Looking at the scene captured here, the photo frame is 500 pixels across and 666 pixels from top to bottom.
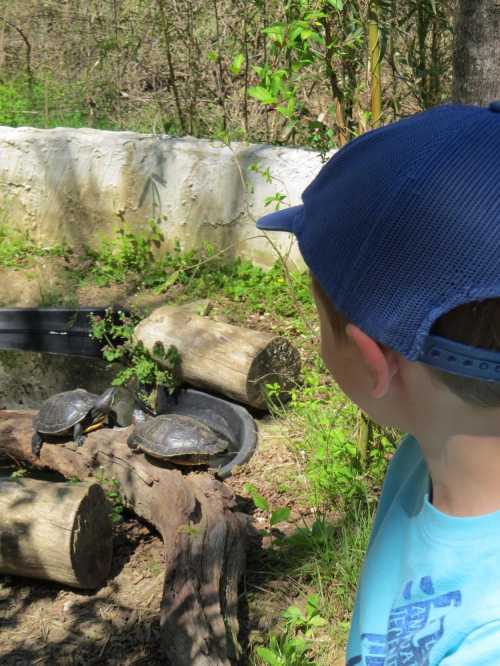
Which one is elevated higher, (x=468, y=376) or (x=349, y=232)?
(x=349, y=232)

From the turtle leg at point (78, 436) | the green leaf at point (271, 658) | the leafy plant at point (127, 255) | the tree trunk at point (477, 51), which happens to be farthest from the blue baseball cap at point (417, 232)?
the leafy plant at point (127, 255)

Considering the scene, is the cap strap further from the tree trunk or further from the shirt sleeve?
the tree trunk

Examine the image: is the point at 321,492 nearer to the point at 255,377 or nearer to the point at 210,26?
the point at 255,377

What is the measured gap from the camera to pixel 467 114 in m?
0.96

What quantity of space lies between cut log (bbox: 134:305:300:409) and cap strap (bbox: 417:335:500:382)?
3.71 m

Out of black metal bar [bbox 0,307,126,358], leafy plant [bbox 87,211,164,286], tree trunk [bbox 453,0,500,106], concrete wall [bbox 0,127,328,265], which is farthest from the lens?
leafy plant [bbox 87,211,164,286]

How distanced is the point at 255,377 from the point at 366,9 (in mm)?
2287

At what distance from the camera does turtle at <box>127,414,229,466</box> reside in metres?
4.06

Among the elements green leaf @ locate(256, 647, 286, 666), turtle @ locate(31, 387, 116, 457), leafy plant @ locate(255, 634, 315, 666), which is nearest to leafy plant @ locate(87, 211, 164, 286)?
turtle @ locate(31, 387, 116, 457)

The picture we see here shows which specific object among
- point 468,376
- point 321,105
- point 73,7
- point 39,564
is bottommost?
point 39,564

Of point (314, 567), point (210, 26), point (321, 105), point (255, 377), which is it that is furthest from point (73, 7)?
point (314, 567)

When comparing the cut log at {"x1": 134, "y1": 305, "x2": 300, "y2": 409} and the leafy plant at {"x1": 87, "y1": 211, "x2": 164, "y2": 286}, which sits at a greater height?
the cut log at {"x1": 134, "y1": 305, "x2": 300, "y2": 409}

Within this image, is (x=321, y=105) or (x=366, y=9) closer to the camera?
(x=366, y=9)

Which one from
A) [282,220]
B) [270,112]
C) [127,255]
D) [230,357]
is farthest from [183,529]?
[270,112]
